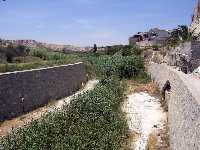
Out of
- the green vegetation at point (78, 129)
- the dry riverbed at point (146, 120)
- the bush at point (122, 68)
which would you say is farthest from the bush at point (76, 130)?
the bush at point (122, 68)

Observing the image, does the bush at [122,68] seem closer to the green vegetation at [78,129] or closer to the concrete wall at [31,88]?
the concrete wall at [31,88]

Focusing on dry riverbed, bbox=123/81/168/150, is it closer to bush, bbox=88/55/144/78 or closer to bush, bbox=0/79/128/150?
bush, bbox=0/79/128/150

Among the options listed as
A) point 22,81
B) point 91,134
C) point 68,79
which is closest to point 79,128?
point 91,134

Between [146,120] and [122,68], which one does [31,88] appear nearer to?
[146,120]

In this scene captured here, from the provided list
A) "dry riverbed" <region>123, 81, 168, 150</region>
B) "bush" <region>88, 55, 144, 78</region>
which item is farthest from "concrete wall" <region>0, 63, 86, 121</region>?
"bush" <region>88, 55, 144, 78</region>

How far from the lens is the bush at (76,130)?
1411 cm

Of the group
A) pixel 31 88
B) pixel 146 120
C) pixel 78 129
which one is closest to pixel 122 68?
pixel 31 88

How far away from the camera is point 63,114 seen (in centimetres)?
1834

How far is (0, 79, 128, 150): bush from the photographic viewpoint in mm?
14109

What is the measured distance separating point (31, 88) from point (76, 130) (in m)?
7.52

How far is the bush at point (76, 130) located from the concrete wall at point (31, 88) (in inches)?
93.3

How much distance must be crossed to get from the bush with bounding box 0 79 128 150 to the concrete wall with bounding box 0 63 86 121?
7.77ft

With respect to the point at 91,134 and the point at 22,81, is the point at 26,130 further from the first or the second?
the point at 22,81

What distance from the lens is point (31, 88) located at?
75.7 ft
